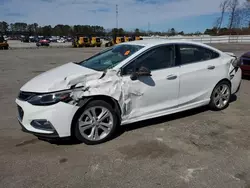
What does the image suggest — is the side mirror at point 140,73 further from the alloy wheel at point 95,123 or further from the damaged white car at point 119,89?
the alloy wheel at point 95,123

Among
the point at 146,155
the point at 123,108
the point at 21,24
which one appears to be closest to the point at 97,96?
the point at 123,108

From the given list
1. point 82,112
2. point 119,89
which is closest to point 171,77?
point 119,89

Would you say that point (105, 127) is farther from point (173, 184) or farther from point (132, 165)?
point (173, 184)

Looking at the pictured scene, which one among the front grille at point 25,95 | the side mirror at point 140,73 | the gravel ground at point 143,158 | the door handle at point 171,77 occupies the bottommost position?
the gravel ground at point 143,158

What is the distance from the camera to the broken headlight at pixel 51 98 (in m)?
3.41

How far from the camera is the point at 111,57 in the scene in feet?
14.6

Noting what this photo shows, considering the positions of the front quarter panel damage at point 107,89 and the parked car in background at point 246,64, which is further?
the parked car in background at point 246,64

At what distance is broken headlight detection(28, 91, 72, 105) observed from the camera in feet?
11.2

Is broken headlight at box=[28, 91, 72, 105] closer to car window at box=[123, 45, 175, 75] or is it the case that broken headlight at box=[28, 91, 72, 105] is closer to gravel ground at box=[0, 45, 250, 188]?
gravel ground at box=[0, 45, 250, 188]

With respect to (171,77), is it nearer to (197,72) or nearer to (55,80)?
(197,72)

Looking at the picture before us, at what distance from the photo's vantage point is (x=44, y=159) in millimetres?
3365

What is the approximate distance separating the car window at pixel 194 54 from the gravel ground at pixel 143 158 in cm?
119

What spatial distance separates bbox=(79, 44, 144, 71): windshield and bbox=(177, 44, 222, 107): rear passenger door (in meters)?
0.95

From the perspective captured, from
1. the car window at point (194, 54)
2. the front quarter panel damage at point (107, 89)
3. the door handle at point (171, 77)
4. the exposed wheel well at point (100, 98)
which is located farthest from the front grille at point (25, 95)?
the car window at point (194, 54)
